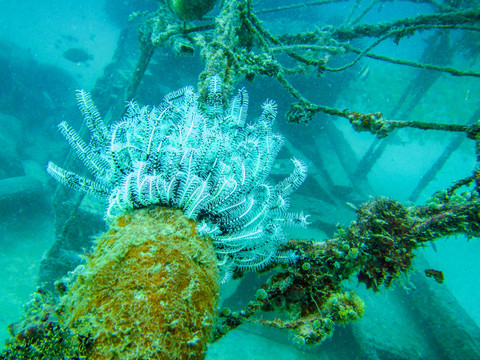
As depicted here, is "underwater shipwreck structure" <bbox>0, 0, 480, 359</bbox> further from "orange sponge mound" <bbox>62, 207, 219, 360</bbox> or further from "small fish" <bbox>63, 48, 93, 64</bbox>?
"small fish" <bbox>63, 48, 93, 64</bbox>

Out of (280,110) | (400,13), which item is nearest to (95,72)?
(280,110)

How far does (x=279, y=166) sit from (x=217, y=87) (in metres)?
9.58

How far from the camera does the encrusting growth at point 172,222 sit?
1310mm

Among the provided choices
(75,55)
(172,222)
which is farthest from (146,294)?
(75,55)

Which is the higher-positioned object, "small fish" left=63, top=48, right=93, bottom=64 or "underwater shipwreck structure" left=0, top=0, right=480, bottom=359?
"small fish" left=63, top=48, right=93, bottom=64

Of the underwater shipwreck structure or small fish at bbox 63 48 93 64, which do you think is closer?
the underwater shipwreck structure

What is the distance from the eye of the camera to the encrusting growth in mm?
1310

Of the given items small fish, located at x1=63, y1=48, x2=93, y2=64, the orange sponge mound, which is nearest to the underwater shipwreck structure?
the orange sponge mound

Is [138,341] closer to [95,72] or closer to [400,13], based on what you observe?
[95,72]

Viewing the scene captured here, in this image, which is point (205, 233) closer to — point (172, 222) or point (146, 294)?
point (172, 222)

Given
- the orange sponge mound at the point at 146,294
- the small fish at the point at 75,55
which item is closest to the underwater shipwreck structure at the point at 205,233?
the orange sponge mound at the point at 146,294

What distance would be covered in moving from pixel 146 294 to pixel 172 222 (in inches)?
21.2

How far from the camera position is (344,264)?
6.97 ft

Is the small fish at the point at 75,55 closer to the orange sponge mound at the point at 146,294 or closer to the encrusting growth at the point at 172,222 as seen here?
the encrusting growth at the point at 172,222
